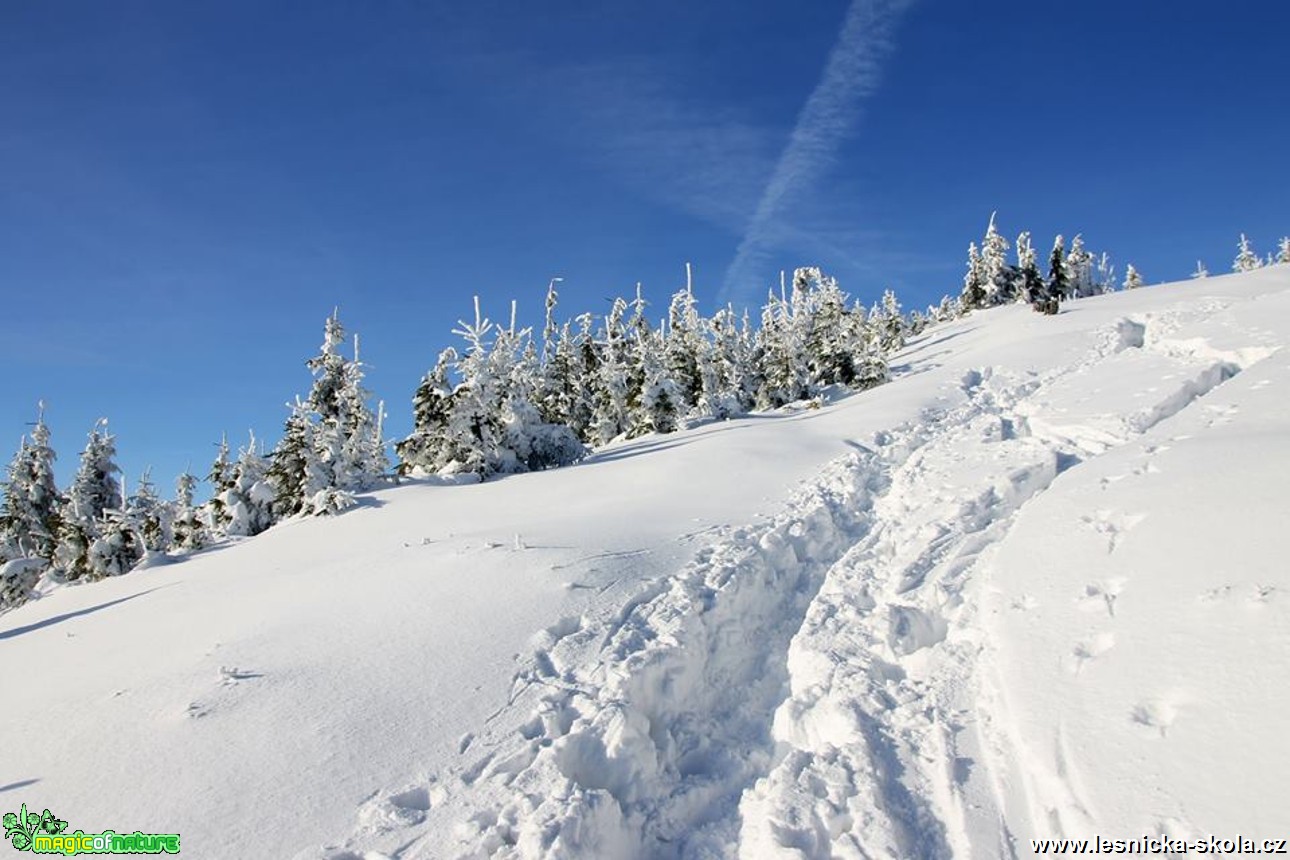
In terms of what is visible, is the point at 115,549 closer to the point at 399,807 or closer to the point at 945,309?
the point at 399,807

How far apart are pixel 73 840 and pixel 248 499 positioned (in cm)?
2422

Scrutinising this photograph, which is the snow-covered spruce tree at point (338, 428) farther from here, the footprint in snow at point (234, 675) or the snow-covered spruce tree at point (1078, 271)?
the snow-covered spruce tree at point (1078, 271)

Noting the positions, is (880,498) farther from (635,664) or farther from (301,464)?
(301,464)

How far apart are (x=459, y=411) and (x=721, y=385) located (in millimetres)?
21262

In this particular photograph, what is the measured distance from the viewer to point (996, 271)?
71188 mm

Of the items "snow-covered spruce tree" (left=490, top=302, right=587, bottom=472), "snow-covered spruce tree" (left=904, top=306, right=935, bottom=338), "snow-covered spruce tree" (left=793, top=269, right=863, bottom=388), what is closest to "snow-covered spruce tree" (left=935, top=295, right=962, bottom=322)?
"snow-covered spruce tree" (left=904, top=306, right=935, bottom=338)

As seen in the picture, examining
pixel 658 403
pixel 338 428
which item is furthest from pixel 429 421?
pixel 658 403

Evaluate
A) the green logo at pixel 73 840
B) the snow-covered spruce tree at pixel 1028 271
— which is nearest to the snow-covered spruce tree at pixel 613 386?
the green logo at pixel 73 840

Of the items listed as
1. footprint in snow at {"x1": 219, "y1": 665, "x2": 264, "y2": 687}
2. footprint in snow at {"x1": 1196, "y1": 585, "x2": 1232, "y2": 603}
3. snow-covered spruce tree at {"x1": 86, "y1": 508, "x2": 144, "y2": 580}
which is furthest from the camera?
snow-covered spruce tree at {"x1": 86, "y1": 508, "x2": 144, "y2": 580}

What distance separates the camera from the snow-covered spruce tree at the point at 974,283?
7369cm

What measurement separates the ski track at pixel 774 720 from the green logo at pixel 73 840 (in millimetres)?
1474

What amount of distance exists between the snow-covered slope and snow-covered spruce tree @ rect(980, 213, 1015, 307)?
63861 millimetres

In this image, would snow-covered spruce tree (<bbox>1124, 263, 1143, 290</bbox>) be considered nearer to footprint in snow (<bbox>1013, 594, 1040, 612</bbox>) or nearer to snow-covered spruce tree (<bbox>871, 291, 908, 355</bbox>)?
snow-covered spruce tree (<bbox>871, 291, 908, 355</bbox>)

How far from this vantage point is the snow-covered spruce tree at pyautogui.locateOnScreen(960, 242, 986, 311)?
7369cm
